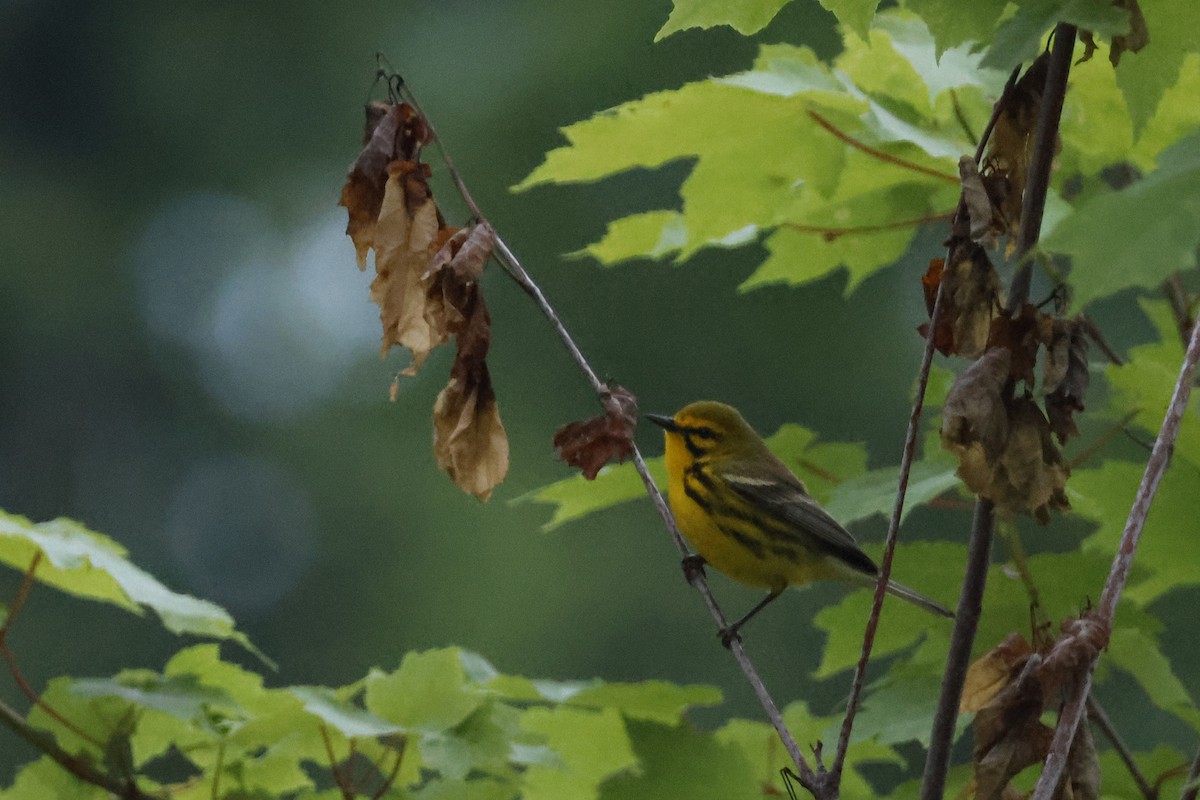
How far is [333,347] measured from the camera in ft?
27.1

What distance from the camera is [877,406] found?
648cm

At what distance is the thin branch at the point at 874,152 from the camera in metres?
1.37

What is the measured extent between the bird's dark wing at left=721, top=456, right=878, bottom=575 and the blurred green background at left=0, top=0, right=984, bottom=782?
3.88 metres

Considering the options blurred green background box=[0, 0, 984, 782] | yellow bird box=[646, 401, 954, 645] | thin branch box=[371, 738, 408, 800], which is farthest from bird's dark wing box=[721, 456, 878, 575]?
blurred green background box=[0, 0, 984, 782]

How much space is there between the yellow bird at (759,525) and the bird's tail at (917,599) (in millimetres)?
601

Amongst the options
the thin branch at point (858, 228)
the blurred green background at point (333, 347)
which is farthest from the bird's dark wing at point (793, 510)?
the blurred green background at point (333, 347)

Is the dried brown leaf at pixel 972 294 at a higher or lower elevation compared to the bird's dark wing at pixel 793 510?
lower

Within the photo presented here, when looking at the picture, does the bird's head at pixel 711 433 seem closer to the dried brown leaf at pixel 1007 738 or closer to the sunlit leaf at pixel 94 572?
the sunlit leaf at pixel 94 572

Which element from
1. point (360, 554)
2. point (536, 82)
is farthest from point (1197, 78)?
point (360, 554)

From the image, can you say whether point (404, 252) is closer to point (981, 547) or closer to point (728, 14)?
point (728, 14)

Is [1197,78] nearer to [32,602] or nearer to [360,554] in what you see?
[360,554]

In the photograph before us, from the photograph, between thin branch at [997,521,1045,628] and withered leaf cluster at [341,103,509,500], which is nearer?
withered leaf cluster at [341,103,509,500]

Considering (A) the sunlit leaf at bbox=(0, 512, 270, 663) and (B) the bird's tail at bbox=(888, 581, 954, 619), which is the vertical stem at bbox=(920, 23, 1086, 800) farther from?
(A) the sunlit leaf at bbox=(0, 512, 270, 663)

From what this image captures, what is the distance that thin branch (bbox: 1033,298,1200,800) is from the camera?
76 centimetres
